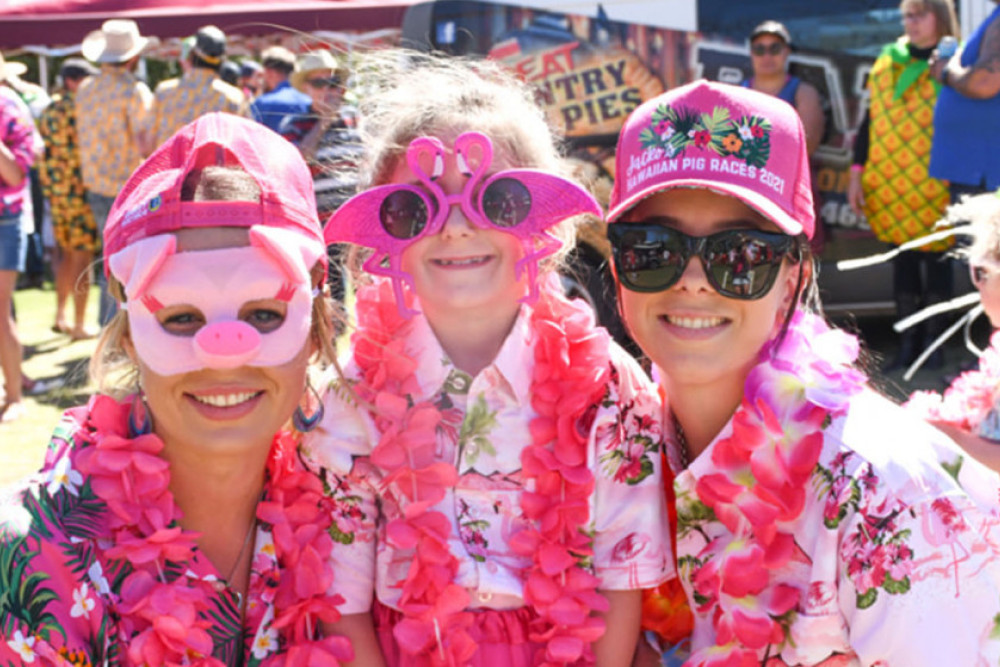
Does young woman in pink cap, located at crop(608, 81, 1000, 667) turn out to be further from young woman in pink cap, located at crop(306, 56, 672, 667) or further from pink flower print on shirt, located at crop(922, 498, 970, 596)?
young woman in pink cap, located at crop(306, 56, 672, 667)

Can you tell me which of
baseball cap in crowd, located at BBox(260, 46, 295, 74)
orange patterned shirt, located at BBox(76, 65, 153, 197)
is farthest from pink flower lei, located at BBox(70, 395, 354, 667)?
baseball cap in crowd, located at BBox(260, 46, 295, 74)

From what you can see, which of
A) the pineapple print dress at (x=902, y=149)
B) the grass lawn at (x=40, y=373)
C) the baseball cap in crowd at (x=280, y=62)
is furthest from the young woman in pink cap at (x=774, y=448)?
the baseball cap in crowd at (x=280, y=62)

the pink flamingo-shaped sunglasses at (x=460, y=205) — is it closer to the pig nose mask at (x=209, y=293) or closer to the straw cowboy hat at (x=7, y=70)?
the pig nose mask at (x=209, y=293)

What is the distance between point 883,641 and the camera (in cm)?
193

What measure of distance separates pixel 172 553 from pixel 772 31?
433 centimetres

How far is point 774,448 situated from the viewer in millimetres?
2068

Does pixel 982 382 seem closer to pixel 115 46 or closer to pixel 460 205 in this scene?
pixel 460 205

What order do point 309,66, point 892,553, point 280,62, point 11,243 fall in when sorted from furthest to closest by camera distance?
point 280,62 → point 309,66 → point 11,243 → point 892,553

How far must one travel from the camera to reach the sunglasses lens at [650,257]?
2.07 metres

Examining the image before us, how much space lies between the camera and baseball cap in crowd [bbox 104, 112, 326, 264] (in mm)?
1991

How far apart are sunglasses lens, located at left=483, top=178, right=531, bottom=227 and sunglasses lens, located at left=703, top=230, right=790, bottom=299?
1.36ft

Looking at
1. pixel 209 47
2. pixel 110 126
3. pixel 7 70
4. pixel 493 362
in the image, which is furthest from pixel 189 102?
pixel 493 362

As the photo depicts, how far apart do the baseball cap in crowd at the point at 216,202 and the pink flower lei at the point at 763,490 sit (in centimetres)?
87

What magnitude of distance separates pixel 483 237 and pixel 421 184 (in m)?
0.17
